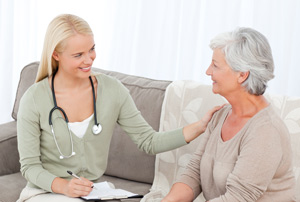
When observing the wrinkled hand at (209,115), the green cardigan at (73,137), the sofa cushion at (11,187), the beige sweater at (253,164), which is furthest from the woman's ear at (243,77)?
the sofa cushion at (11,187)

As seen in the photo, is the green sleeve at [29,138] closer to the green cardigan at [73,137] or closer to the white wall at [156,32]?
the green cardigan at [73,137]

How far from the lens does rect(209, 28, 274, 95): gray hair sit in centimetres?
188

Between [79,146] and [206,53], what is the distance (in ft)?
4.26

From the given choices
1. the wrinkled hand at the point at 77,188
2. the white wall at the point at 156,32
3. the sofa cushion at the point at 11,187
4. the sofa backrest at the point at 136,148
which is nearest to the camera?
the wrinkled hand at the point at 77,188

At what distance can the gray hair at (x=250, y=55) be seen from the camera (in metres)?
1.88

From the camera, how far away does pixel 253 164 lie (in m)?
1.86

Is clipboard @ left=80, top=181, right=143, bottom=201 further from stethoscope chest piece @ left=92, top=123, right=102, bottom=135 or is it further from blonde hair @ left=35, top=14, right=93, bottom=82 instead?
blonde hair @ left=35, top=14, right=93, bottom=82

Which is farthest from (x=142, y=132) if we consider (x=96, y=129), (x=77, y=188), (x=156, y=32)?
(x=156, y=32)

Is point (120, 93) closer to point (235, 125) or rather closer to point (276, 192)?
point (235, 125)

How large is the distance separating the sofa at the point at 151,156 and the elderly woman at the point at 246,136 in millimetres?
452

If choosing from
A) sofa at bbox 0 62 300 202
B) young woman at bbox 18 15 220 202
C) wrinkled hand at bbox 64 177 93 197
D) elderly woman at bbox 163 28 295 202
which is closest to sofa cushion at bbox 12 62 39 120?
sofa at bbox 0 62 300 202

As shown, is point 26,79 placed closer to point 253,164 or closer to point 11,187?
point 11,187

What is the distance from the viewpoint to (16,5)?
12.8ft

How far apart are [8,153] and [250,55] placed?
4.57ft
